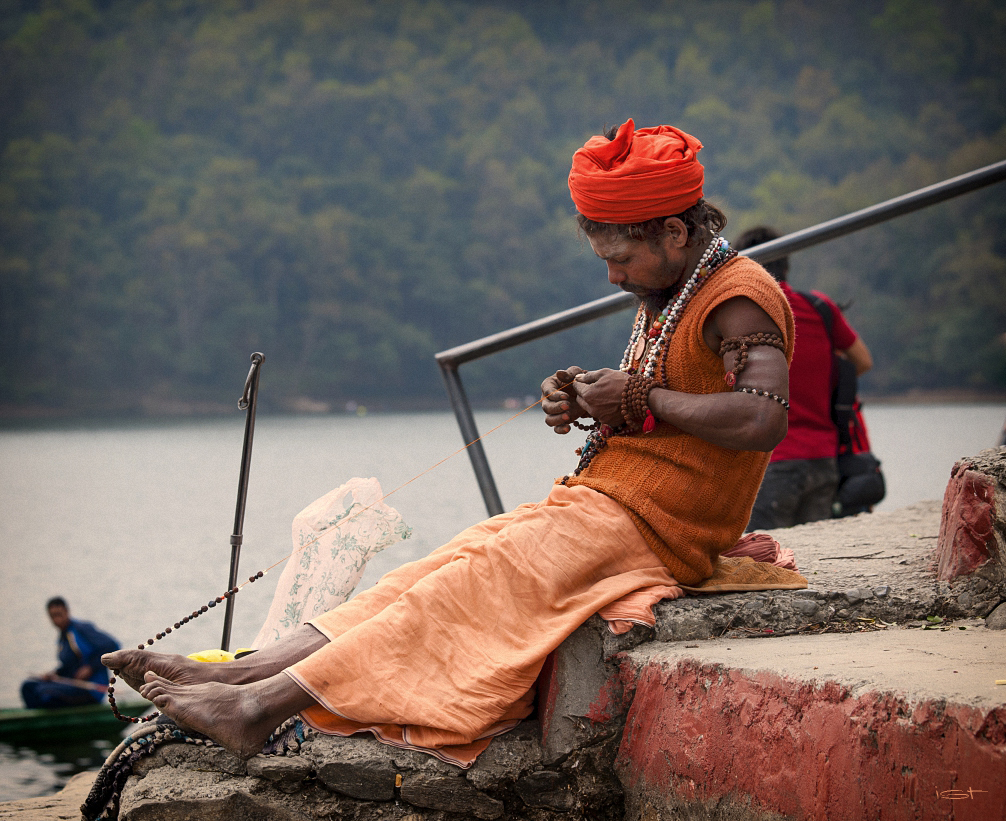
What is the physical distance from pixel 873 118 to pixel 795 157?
284 inches

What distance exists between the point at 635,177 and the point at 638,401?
51cm

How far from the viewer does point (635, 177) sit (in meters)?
2.31

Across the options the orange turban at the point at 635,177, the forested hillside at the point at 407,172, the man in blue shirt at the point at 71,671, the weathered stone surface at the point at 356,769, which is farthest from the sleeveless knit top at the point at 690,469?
the forested hillside at the point at 407,172

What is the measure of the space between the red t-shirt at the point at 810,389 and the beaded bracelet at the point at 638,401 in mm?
2218

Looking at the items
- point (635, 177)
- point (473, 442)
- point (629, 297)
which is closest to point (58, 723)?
point (473, 442)

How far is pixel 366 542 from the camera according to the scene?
303 cm

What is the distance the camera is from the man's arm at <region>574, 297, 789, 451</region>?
7.05 feet

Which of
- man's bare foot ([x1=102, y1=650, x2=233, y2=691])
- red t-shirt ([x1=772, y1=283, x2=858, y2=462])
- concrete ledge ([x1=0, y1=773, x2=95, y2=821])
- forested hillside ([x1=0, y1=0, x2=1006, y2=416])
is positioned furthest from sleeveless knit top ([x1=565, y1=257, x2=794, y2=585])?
forested hillside ([x1=0, y1=0, x2=1006, y2=416])

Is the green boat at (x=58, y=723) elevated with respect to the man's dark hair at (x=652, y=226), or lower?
lower

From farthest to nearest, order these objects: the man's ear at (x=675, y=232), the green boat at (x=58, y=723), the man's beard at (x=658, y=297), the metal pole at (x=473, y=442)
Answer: the green boat at (x=58, y=723) → the metal pole at (x=473, y=442) → the man's beard at (x=658, y=297) → the man's ear at (x=675, y=232)

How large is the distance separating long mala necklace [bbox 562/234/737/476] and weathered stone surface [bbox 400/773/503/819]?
→ 751 millimetres

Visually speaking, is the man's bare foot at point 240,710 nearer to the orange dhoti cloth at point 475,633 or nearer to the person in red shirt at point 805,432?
the orange dhoti cloth at point 475,633

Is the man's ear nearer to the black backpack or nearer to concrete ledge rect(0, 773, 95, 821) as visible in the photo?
concrete ledge rect(0, 773, 95, 821)

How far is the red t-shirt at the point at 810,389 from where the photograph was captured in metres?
4.39
